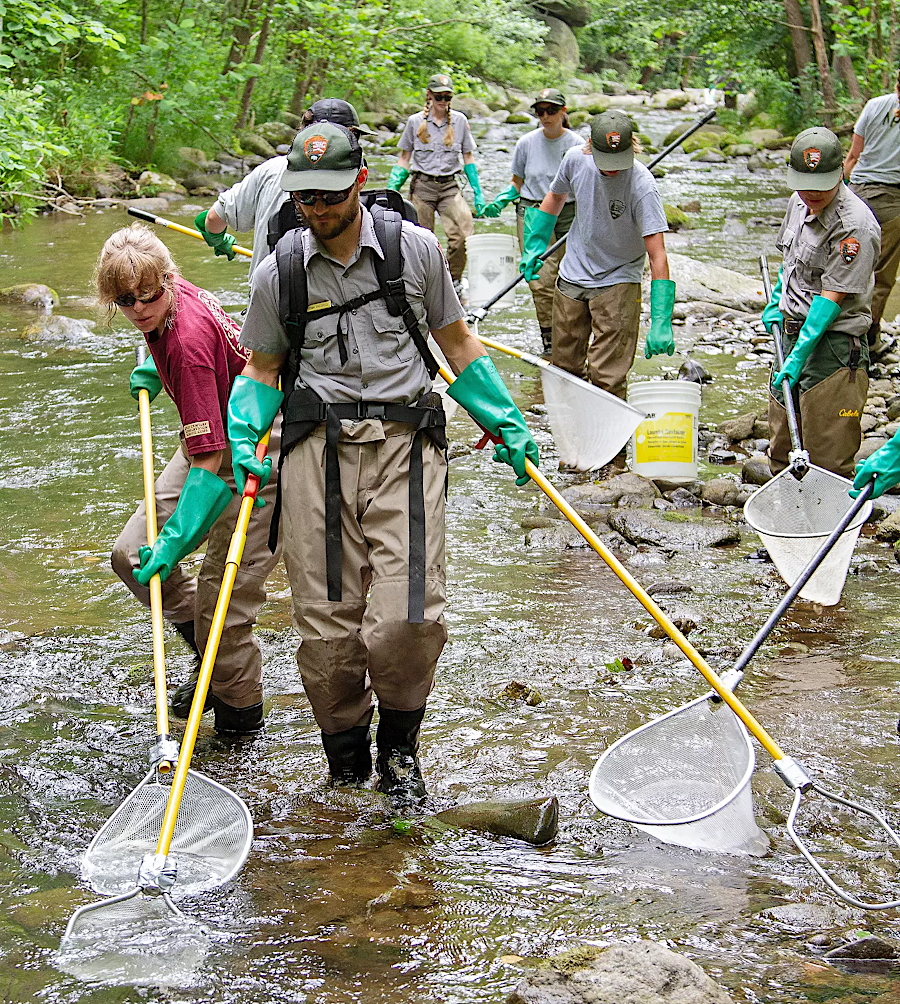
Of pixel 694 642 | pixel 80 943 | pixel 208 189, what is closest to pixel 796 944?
pixel 80 943

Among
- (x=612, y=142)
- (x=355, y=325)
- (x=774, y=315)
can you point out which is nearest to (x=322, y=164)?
(x=355, y=325)

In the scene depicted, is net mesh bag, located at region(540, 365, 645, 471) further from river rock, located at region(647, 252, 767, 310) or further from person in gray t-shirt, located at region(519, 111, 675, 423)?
river rock, located at region(647, 252, 767, 310)

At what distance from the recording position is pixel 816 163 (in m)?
5.72

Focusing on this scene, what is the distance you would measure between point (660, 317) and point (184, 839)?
486cm

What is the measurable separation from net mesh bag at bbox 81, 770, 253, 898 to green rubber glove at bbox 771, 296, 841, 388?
149 inches

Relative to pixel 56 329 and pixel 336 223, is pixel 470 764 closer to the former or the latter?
pixel 336 223

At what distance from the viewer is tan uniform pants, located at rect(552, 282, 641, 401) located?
7.55 meters

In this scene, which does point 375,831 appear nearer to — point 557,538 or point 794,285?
point 557,538

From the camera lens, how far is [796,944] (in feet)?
10.3

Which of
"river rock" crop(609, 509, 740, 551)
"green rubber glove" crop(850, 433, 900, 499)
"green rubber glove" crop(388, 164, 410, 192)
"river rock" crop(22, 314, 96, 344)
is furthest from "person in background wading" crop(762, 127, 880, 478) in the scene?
"river rock" crop(22, 314, 96, 344)

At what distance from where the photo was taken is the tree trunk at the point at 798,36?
21766 mm

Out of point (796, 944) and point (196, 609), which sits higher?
point (196, 609)

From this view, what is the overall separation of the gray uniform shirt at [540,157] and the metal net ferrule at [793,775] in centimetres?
752

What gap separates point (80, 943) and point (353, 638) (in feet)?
3.80
